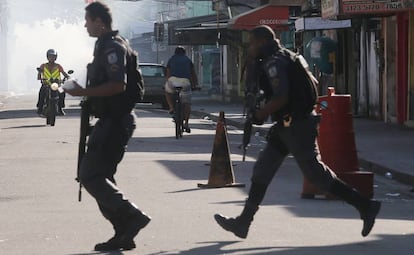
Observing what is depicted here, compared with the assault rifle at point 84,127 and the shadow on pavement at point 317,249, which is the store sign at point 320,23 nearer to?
the shadow on pavement at point 317,249

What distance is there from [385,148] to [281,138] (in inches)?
444

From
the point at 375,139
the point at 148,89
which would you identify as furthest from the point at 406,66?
the point at 148,89

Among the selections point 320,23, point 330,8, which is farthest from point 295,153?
point 320,23

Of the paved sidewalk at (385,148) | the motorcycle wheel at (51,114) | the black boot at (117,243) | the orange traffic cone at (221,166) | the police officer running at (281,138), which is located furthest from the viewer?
the motorcycle wheel at (51,114)

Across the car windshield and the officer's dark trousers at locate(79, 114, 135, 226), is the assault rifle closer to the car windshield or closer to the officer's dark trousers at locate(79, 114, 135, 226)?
the officer's dark trousers at locate(79, 114, 135, 226)

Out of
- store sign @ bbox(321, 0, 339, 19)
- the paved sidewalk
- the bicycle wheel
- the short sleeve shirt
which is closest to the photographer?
the paved sidewalk

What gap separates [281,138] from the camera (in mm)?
10133

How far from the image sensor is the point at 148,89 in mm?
43938

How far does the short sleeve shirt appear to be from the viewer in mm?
24797

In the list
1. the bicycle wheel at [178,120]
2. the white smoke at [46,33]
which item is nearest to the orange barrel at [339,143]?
the bicycle wheel at [178,120]

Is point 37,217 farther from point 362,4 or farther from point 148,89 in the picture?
point 148,89

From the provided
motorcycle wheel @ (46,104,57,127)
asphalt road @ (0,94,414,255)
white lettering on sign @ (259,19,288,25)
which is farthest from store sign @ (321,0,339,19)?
white lettering on sign @ (259,19,288,25)

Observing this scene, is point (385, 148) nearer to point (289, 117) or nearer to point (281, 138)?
point (281, 138)

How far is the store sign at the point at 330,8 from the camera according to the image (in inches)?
1089
